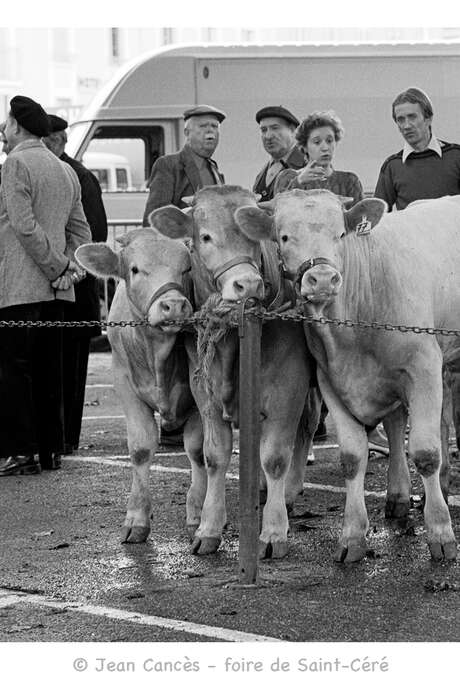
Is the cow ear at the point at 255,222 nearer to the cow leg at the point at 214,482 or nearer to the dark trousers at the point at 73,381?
the cow leg at the point at 214,482

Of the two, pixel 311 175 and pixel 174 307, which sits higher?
pixel 311 175

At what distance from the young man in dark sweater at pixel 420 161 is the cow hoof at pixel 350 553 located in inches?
111

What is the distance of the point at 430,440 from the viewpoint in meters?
6.18

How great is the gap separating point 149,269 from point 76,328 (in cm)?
329

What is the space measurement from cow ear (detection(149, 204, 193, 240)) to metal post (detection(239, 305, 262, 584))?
85 cm

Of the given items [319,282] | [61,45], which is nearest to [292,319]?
[319,282]

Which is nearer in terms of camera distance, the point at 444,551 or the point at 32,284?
the point at 444,551

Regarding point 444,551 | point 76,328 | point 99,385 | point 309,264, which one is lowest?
point 99,385

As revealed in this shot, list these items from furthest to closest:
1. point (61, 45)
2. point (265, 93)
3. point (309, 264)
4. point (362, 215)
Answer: point (61, 45) < point (265, 93) < point (362, 215) < point (309, 264)

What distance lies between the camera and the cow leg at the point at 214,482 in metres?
6.49

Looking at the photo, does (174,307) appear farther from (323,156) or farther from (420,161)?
(420,161)

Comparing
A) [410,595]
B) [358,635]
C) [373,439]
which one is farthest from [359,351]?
[373,439]

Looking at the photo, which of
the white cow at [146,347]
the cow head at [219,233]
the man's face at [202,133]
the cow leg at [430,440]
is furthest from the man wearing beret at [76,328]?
the cow leg at [430,440]

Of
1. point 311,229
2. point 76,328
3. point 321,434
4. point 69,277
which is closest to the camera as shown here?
point 311,229
